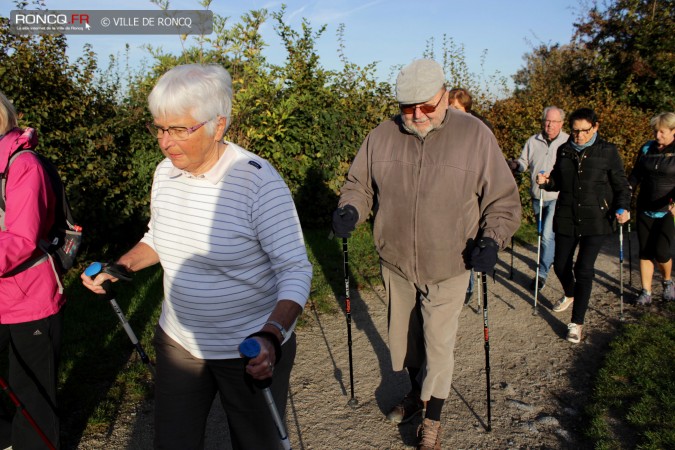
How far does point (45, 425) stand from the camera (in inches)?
116

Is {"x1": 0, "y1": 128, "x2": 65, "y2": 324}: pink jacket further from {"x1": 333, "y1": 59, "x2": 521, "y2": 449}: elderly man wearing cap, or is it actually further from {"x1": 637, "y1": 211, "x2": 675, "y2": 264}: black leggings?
{"x1": 637, "y1": 211, "x2": 675, "y2": 264}: black leggings

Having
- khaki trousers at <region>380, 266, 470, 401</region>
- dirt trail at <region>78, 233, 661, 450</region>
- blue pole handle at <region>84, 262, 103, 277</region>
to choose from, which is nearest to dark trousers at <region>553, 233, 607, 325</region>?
dirt trail at <region>78, 233, 661, 450</region>

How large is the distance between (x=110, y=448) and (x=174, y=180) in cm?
224

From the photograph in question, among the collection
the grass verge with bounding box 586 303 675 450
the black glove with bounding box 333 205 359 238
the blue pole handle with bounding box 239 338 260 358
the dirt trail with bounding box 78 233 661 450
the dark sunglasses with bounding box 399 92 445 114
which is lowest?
the dirt trail with bounding box 78 233 661 450

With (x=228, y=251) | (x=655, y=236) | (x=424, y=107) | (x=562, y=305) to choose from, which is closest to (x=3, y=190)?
(x=228, y=251)

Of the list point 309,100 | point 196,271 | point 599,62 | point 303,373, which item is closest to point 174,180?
point 196,271

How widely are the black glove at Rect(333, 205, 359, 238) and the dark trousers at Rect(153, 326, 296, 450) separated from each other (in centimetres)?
113

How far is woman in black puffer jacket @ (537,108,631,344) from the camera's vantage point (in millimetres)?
5078

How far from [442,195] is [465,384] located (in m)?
2.02

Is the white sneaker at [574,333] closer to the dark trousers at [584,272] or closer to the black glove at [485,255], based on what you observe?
the dark trousers at [584,272]

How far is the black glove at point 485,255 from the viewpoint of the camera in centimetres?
298

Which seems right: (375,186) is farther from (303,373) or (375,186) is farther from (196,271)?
(303,373)

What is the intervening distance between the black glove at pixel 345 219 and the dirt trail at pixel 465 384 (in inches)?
59.8

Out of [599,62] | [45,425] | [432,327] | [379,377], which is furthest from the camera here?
[599,62]
